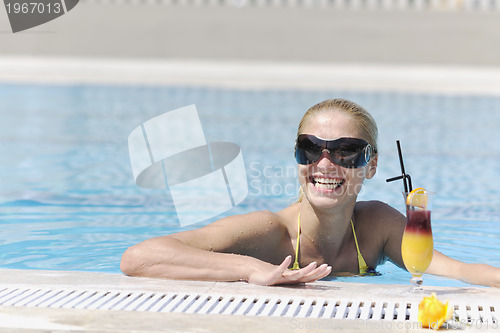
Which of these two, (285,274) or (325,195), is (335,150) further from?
(285,274)

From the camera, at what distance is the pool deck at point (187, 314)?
8.17 feet

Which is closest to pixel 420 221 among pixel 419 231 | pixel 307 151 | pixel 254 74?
pixel 419 231

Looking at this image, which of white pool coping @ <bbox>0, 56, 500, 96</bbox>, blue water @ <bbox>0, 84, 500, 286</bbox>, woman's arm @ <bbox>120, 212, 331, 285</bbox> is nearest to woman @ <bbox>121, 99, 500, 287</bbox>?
woman's arm @ <bbox>120, 212, 331, 285</bbox>

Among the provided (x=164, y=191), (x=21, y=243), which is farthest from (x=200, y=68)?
(x=21, y=243)

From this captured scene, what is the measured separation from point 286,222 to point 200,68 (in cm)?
1402

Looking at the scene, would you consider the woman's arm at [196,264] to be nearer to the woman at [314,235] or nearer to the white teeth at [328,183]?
the woman at [314,235]

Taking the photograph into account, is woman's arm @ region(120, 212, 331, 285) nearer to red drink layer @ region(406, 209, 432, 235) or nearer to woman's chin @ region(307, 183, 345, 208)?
woman's chin @ region(307, 183, 345, 208)

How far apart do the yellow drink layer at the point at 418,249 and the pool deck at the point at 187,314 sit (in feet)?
0.46

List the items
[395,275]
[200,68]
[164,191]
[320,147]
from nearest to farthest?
[320,147] → [395,275] → [164,191] → [200,68]

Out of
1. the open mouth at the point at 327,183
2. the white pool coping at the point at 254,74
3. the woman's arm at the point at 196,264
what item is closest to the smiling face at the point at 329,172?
the open mouth at the point at 327,183

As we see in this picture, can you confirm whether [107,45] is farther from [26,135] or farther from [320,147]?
[320,147]

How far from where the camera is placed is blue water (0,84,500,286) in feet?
17.2

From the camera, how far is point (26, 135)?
9812 mm

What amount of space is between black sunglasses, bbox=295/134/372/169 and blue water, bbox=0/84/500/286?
0.71 m
